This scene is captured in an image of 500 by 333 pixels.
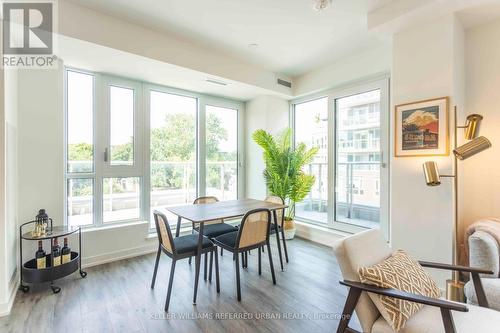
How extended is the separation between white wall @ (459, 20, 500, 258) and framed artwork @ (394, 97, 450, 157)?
324 millimetres

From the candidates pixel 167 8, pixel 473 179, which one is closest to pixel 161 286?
pixel 167 8

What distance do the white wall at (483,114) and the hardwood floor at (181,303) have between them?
1656mm

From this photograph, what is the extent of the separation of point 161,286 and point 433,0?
3.80 metres

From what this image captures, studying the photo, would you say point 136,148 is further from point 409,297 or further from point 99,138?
point 409,297

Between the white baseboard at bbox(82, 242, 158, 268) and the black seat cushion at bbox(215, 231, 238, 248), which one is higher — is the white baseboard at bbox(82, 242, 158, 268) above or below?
below

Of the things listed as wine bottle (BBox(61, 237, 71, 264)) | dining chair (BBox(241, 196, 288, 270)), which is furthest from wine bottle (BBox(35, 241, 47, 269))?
dining chair (BBox(241, 196, 288, 270))

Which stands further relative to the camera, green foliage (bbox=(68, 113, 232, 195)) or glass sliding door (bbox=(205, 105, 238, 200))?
glass sliding door (bbox=(205, 105, 238, 200))

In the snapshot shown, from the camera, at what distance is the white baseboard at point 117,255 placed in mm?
3040

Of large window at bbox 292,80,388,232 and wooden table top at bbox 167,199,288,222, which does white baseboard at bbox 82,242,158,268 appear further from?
large window at bbox 292,80,388,232

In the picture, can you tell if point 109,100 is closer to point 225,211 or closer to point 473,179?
point 225,211

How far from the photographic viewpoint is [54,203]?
2793mm

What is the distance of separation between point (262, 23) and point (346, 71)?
5.22ft

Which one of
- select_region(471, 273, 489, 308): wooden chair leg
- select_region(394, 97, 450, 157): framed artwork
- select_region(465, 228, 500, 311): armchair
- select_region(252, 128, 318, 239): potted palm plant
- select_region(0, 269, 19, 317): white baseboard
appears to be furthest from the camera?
select_region(252, 128, 318, 239): potted palm plant

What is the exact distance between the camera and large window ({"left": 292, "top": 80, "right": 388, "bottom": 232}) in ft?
11.2
